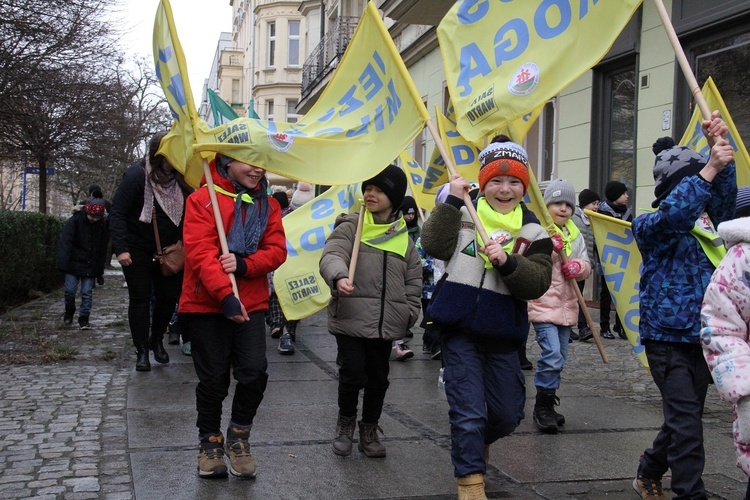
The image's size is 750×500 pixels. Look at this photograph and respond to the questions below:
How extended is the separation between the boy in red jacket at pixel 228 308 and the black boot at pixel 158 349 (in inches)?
135

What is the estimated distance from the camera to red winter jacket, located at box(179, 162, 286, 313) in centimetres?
445

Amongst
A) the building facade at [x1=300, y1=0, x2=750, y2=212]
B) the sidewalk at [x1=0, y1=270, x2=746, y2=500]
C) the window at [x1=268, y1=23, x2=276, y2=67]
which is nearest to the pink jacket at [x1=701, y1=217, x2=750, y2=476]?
the sidewalk at [x1=0, y1=270, x2=746, y2=500]

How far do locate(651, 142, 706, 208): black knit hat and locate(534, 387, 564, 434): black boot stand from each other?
185cm

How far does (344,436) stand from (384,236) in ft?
3.79

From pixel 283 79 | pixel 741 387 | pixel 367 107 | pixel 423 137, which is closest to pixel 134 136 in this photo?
pixel 423 137

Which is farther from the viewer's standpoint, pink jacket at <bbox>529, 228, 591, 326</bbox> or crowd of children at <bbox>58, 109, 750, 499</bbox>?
pink jacket at <bbox>529, 228, 591, 326</bbox>

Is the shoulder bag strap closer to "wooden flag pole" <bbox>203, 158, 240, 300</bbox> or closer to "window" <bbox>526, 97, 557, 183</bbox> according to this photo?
"wooden flag pole" <bbox>203, 158, 240, 300</bbox>

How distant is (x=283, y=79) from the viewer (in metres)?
53.4

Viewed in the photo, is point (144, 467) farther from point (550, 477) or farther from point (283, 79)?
point (283, 79)

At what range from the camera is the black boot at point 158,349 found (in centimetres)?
799

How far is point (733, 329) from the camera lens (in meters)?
3.17

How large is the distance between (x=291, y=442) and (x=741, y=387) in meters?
2.86

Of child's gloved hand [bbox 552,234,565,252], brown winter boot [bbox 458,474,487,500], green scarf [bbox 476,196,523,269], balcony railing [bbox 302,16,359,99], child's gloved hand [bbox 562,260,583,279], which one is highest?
balcony railing [bbox 302,16,359,99]

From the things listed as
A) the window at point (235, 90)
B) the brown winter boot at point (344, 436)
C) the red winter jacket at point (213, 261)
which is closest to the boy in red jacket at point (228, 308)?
the red winter jacket at point (213, 261)
